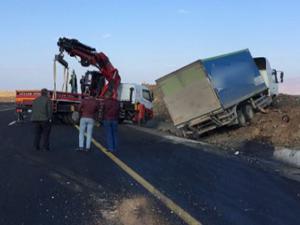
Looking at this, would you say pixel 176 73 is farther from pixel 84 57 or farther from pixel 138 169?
pixel 138 169

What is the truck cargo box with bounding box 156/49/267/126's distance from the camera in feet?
75.2

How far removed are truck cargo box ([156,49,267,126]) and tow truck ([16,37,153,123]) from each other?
11.5 feet

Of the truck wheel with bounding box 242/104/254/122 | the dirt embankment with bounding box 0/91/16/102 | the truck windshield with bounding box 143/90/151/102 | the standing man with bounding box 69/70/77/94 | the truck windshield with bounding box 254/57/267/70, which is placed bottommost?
the dirt embankment with bounding box 0/91/16/102

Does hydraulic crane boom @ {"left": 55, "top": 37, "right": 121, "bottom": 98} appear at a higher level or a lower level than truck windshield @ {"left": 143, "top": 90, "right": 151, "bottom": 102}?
higher

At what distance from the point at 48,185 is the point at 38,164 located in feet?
9.52

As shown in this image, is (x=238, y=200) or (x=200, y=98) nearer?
(x=238, y=200)

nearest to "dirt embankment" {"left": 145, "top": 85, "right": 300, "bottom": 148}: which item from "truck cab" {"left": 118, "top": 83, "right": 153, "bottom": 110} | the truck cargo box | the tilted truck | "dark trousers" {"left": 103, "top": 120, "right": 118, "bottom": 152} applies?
the tilted truck

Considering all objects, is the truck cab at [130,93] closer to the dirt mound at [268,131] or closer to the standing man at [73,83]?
the standing man at [73,83]

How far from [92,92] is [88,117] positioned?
1463 centimetres

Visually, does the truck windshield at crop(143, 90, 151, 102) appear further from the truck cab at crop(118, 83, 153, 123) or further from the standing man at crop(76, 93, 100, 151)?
the standing man at crop(76, 93, 100, 151)

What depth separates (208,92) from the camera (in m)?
22.9

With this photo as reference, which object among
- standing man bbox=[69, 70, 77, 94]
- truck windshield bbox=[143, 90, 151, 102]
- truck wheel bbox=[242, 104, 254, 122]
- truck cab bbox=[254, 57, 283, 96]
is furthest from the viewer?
truck windshield bbox=[143, 90, 151, 102]

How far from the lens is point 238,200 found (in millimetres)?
9172

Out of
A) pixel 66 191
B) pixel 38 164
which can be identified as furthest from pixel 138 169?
pixel 66 191
